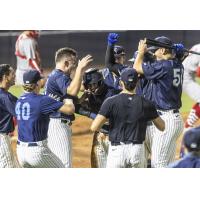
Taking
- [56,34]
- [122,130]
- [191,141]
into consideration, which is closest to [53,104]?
[122,130]

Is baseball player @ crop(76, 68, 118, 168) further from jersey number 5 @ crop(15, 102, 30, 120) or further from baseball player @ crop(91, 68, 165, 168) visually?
jersey number 5 @ crop(15, 102, 30, 120)

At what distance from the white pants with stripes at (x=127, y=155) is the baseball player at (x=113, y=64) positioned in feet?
3.75

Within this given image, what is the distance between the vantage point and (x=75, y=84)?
898 cm

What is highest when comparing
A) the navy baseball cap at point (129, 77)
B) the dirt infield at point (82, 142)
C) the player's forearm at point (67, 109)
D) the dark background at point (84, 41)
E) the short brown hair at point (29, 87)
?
the dark background at point (84, 41)

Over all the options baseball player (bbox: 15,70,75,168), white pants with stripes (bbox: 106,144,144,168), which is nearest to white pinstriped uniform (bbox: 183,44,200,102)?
white pants with stripes (bbox: 106,144,144,168)

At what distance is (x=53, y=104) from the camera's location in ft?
27.9

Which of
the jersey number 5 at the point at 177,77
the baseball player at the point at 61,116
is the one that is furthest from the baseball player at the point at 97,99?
the jersey number 5 at the point at 177,77

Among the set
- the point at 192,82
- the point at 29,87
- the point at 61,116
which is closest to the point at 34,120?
the point at 29,87

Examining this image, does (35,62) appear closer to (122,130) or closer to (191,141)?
(122,130)

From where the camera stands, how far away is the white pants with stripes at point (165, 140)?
30.3ft

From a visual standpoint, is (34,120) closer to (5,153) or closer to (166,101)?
(5,153)

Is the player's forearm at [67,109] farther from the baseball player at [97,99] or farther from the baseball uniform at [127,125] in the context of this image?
the baseball player at [97,99]

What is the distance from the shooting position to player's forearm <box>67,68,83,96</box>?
29.3ft

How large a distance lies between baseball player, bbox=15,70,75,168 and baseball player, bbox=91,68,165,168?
18.7 inches
